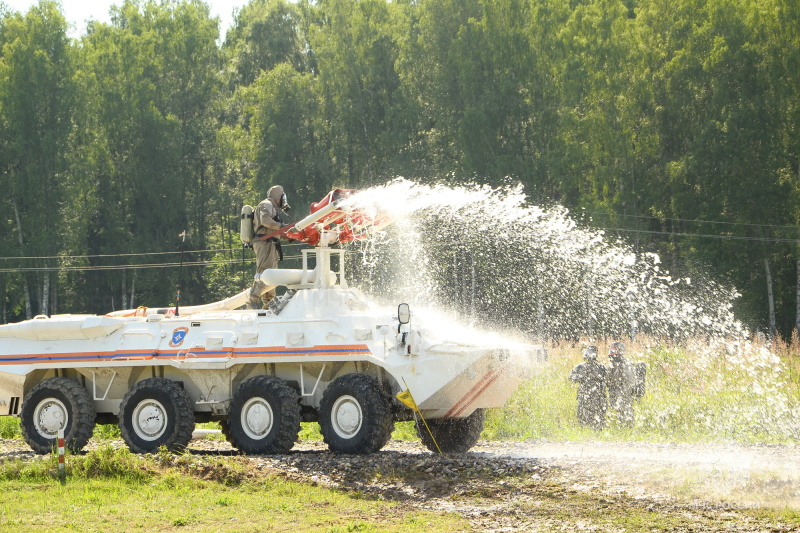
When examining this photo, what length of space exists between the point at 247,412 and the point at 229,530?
6.03m

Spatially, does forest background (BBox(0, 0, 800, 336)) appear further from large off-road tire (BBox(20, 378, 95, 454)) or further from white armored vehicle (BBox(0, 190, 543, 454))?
large off-road tire (BBox(20, 378, 95, 454))

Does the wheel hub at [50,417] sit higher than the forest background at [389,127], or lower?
lower

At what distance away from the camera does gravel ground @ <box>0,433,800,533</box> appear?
12336 millimetres

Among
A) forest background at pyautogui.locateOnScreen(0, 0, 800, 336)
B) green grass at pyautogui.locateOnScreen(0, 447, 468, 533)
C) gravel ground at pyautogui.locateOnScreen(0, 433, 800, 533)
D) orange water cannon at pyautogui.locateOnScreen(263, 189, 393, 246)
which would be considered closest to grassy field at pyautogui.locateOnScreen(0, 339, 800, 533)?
green grass at pyautogui.locateOnScreen(0, 447, 468, 533)

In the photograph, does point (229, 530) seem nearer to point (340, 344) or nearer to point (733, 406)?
point (340, 344)

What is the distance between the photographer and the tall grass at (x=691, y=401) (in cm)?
2047

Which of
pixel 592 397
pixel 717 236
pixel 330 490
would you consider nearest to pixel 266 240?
pixel 330 490

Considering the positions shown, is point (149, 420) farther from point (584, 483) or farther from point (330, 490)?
point (584, 483)

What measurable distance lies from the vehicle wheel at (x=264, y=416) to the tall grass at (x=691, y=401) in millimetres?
4206

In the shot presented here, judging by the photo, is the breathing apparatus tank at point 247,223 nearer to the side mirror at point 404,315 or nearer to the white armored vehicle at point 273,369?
the white armored vehicle at point 273,369

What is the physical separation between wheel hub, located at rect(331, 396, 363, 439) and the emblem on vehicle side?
2780mm

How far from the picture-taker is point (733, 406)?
70.0 feet

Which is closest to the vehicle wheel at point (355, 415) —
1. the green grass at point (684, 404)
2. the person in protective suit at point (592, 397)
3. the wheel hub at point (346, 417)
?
the wheel hub at point (346, 417)

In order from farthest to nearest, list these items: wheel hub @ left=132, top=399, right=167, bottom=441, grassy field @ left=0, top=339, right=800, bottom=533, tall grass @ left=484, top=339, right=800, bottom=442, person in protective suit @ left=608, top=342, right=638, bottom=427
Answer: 1. person in protective suit @ left=608, top=342, right=638, bottom=427
2. tall grass @ left=484, top=339, right=800, bottom=442
3. wheel hub @ left=132, top=399, right=167, bottom=441
4. grassy field @ left=0, top=339, right=800, bottom=533
